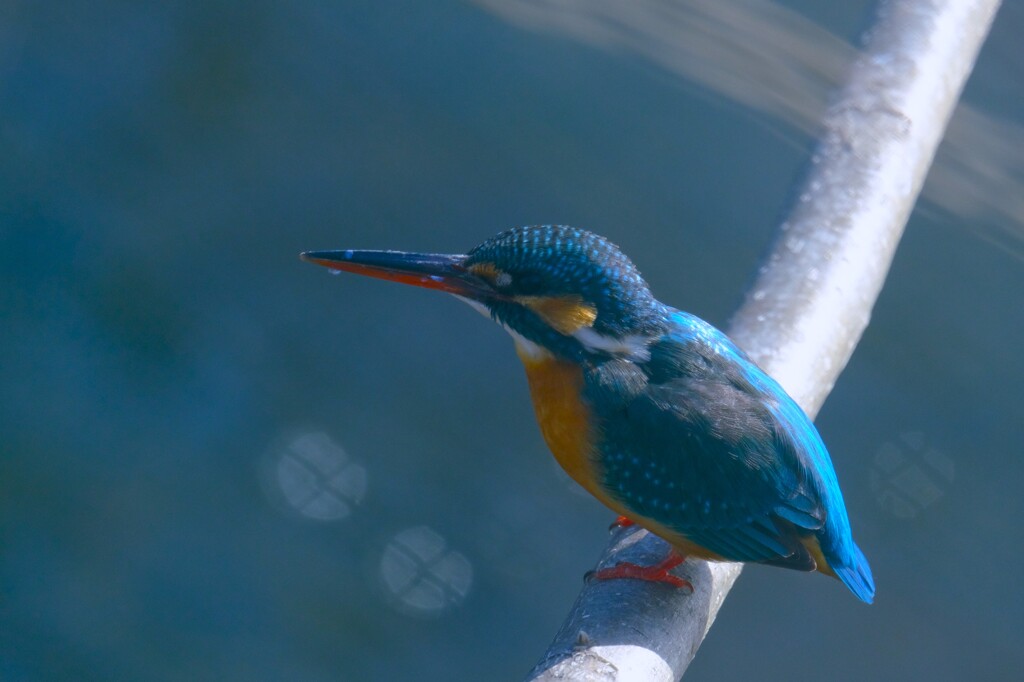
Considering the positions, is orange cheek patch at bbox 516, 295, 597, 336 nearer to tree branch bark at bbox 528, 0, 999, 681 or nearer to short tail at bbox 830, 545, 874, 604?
tree branch bark at bbox 528, 0, 999, 681

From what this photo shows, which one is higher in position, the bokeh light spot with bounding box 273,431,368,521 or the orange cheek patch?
the orange cheek patch

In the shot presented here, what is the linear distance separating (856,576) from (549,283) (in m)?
0.62

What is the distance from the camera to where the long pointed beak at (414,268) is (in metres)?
1.60

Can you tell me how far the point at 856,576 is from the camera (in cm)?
161

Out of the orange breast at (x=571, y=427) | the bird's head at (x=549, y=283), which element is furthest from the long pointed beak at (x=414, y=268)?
the orange breast at (x=571, y=427)

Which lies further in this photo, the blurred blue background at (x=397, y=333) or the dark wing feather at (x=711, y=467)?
the blurred blue background at (x=397, y=333)

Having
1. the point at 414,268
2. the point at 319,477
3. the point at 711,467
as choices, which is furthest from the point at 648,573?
the point at 319,477

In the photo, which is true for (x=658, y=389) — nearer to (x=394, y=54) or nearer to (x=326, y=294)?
(x=326, y=294)

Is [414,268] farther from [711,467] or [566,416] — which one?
[711,467]

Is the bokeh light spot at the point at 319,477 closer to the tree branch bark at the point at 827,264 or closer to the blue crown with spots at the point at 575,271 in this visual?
the tree branch bark at the point at 827,264

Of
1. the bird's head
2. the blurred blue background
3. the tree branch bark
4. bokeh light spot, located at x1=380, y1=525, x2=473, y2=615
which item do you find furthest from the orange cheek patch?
bokeh light spot, located at x1=380, y1=525, x2=473, y2=615

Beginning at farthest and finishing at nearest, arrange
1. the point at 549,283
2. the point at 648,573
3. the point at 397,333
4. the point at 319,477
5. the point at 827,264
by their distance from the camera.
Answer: the point at 397,333
the point at 319,477
the point at 827,264
the point at 549,283
the point at 648,573

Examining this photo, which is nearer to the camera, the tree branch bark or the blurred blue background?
the tree branch bark

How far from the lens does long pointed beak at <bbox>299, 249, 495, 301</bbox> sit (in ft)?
5.24
